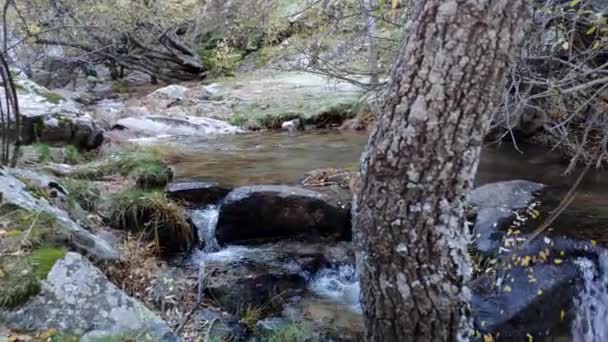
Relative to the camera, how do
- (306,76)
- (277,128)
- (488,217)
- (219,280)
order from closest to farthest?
1. (219,280)
2. (488,217)
3. (277,128)
4. (306,76)

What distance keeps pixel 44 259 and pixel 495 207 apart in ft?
11.2

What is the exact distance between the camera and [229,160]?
308 inches

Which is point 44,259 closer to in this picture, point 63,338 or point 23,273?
point 23,273

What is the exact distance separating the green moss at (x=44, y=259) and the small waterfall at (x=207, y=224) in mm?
2174

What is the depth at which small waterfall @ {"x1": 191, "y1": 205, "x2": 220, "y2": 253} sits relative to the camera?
5051mm

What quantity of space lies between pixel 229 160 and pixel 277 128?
12.4 ft

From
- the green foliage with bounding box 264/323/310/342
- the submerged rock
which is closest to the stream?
the green foliage with bounding box 264/323/310/342

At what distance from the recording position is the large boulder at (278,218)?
16.8 feet

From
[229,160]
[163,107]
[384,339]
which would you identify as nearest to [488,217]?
[384,339]

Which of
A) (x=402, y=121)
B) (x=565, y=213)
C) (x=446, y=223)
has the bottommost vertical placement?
(x=565, y=213)

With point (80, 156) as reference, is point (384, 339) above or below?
above

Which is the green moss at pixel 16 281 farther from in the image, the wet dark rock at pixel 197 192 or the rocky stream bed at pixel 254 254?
the wet dark rock at pixel 197 192

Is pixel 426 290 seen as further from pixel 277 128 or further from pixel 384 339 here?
pixel 277 128

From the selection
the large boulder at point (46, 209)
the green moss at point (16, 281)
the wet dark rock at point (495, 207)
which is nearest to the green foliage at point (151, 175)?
the large boulder at point (46, 209)
